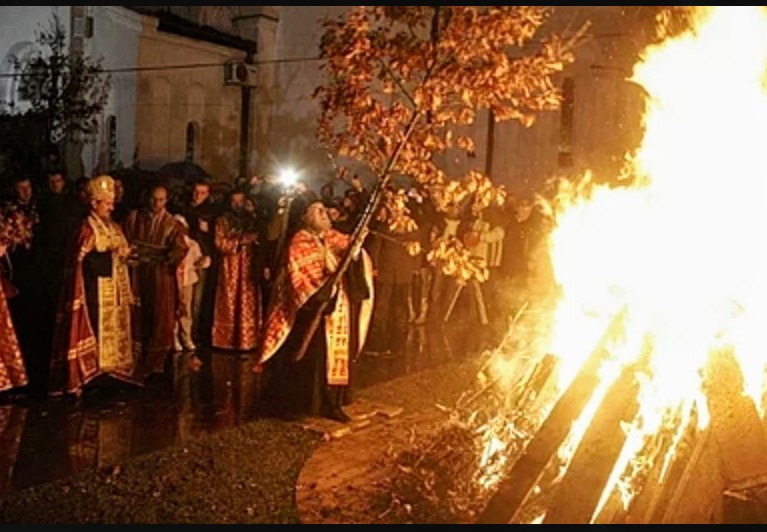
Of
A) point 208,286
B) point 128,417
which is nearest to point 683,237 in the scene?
point 128,417

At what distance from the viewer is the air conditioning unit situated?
2430 cm

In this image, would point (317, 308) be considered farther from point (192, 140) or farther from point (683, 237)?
point (192, 140)

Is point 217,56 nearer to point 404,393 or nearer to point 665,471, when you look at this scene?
point 404,393

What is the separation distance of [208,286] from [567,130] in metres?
14.6

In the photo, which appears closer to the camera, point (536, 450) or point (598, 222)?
point (536, 450)

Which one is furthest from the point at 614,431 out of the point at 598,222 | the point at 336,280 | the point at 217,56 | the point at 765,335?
the point at 217,56

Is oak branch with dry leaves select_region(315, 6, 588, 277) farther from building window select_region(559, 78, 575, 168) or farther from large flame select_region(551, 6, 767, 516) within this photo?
building window select_region(559, 78, 575, 168)

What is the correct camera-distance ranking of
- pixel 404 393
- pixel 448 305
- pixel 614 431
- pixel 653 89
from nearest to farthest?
pixel 614 431, pixel 653 89, pixel 404 393, pixel 448 305

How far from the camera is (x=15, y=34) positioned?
2438 centimetres

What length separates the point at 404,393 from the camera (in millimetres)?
9742

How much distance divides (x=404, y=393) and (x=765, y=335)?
397 cm

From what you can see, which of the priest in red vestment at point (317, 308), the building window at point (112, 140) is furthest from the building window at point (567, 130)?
the priest in red vestment at point (317, 308)

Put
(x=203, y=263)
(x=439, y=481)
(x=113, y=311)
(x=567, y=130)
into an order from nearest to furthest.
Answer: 1. (x=439, y=481)
2. (x=113, y=311)
3. (x=203, y=263)
4. (x=567, y=130)

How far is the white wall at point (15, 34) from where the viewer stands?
78.5 feet
